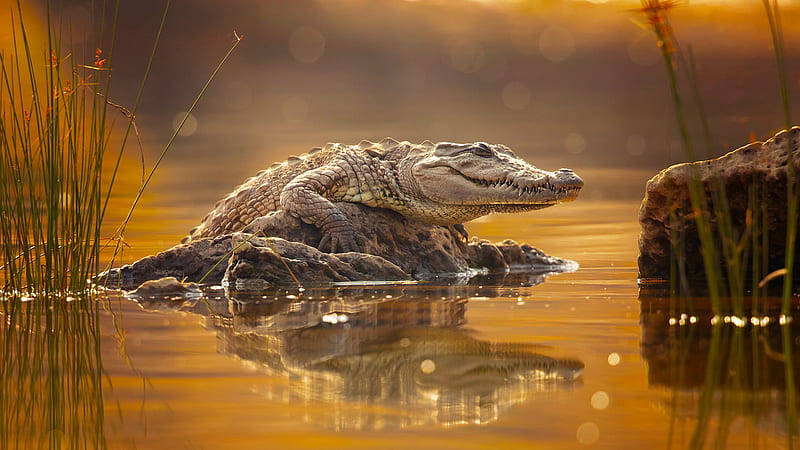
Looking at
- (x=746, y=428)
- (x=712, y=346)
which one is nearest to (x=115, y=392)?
(x=746, y=428)

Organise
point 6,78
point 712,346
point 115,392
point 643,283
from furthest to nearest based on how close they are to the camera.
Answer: point 643,283 → point 6,78 → point 712,346 → point 115,392

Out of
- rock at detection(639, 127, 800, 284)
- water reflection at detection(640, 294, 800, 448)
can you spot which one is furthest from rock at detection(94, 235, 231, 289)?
water reflection at detection(640, 294, 800, 448)

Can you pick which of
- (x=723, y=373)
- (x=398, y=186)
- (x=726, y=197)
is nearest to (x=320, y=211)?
(x=398, y=186)

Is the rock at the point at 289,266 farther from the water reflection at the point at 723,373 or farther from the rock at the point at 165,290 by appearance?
the water reflection at the point at 723,373

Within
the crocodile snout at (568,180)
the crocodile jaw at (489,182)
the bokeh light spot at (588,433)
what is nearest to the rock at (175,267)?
the crocodile jaw at (489,182)

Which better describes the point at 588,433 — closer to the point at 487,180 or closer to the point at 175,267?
the point at 175,267

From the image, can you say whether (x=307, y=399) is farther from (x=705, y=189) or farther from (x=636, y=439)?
(x=705, y=189)

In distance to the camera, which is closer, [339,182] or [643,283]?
[643,283]
